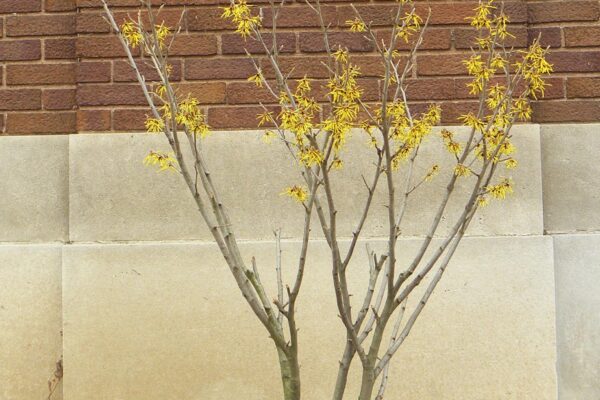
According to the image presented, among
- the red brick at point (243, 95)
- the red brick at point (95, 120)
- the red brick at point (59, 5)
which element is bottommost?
the red brick at point (95, 120)

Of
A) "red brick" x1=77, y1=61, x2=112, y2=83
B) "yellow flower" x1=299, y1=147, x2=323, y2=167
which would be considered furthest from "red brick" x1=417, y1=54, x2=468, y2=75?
"yellow flower" x1=299, y1=147, x2=323, y2=167

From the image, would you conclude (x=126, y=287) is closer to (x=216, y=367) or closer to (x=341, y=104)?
(x=216, y=367)

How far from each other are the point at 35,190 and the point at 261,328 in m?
1.26

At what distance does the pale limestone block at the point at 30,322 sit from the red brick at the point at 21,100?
670 millimetres

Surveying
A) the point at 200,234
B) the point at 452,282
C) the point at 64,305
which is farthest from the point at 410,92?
the point at 64,305

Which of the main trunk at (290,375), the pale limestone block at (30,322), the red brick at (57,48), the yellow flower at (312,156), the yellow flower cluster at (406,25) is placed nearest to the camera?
the yellow flower at (312,156)

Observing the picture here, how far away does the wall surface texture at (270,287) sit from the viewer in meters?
3.86

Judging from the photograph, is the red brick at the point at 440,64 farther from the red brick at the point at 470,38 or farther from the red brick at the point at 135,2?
the red brick at the point at 135,2

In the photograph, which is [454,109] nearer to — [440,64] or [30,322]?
[440,64]

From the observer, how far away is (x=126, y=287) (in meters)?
3.91

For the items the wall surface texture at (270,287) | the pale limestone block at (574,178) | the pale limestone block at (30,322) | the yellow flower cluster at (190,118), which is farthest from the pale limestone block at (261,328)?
the yellow flower cluster at (190,118)

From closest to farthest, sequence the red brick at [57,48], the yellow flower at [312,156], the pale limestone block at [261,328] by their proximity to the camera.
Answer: the yellow flower at [312,156], the pale limestone block at [261,328], the red brick at [57,48]

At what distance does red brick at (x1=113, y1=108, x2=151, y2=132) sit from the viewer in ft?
13.0

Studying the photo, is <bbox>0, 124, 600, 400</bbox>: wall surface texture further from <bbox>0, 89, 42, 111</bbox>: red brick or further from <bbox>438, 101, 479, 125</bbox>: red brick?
<bbox>0, 89, 42, 111</bbox>: red brick
